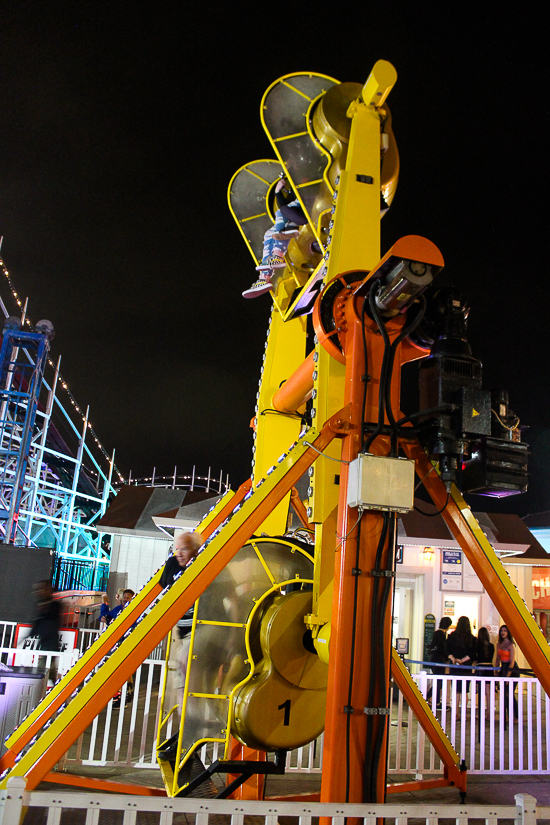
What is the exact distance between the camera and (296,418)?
21.0 ft

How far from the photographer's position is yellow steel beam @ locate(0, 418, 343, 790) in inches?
131

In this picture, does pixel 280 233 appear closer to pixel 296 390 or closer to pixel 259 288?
pixel 259 288

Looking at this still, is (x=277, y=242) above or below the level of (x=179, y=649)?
above

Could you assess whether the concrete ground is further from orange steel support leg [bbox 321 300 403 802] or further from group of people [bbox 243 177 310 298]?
group of people [bbox 243 177 310 298]

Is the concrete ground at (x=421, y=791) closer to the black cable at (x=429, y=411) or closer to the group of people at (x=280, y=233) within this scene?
the black cable at (x=429, y=411)

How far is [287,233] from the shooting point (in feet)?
21.5

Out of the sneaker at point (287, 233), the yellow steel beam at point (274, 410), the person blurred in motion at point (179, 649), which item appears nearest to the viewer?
the person blurred in motion at point (179, 649)

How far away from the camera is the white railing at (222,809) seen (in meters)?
2.49

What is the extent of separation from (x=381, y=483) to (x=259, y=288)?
13.4ft

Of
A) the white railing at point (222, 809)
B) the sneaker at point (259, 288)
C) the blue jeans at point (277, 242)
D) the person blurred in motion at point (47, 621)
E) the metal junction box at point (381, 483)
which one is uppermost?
the blue jeans at point (277, 242)

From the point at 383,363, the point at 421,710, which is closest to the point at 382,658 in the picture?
the point at 383,363

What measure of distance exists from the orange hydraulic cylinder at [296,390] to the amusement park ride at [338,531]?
0.16 ft

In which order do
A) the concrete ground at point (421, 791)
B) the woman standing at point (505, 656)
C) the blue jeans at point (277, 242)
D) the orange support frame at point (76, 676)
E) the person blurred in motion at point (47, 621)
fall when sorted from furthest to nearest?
1. the woman standing at point (505, 656)
2. the person blurred in motion at point (47, 621)
3. the blue jeans at point (277, 242)
4. the concrete ground at point (421, 791)
5. the orange support frame at point (76, 676)

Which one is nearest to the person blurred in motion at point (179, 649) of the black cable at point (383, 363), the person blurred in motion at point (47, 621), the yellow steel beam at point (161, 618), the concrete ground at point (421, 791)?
the yellow steel beam at point (161, 618)
